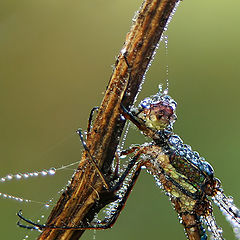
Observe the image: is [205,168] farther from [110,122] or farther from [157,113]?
[110,122]

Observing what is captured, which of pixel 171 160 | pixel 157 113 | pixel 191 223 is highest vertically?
pixel 157 113

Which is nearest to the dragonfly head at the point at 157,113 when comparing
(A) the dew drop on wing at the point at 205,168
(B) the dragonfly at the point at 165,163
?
(B) the dragonfly at the point at 165,163

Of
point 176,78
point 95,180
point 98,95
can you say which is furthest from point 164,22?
point 176,78

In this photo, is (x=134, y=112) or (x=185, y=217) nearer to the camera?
(x=134, y=112)

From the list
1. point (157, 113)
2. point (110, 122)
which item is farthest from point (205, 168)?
point (110, 122)

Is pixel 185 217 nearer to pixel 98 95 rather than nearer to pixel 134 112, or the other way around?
pixel 134 112

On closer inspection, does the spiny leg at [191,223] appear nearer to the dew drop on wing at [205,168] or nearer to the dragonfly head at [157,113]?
the dew drop on wing at [205,168]
